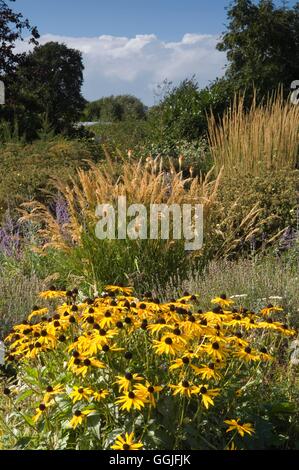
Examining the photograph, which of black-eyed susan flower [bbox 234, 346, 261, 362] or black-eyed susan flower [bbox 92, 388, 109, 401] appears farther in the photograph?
black-eyed susan flower [bbox 234, 346, 261, 362]

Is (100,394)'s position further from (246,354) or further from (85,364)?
(246,354)

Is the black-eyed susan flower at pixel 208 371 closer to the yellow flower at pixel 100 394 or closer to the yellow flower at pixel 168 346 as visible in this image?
the yellow flower at pixel 168 346

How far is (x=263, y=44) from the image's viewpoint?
897 inches

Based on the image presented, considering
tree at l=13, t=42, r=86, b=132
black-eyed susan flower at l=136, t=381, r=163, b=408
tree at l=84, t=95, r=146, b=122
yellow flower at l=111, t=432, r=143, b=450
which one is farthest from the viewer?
tree at l=84, t=95, r=146, b=122

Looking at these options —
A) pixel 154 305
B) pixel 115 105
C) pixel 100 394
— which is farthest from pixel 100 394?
pixel 115 105

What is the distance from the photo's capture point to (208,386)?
2.77 metres

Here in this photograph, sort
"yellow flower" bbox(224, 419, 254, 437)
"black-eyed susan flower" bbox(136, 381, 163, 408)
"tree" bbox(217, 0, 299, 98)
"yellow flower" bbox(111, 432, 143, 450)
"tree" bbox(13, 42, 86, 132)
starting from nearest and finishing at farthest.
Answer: "yellow flower" bbox(111, 432, 143, 450)
"black-eyed susan flower" bbox(136, 381, 163, 408)
"yellow flower" bbox(224, 419, 254, 437)
"tree" bbox(217, 0, 299, 98)
"tree" bbox(13, 42, 86, 132)

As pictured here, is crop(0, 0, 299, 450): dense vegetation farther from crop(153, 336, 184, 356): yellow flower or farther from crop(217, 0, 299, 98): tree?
crop(217, 0, 299, 98): tree

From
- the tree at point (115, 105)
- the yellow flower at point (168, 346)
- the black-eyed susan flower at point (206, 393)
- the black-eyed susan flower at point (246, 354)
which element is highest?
the tree at point (115, 105)

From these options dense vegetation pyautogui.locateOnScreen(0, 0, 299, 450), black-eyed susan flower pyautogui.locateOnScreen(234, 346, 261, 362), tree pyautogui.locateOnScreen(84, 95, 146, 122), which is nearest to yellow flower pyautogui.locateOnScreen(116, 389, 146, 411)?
dense vegetation pyautogui.locateOnScreen(0, 0, 299, 450)

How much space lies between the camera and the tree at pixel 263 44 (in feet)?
72.1

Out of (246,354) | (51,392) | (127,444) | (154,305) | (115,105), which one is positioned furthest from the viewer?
(115,105)

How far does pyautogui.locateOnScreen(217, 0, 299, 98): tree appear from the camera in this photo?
72.1ft

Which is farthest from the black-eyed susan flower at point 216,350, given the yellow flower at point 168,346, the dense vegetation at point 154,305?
the yellow flower at point 168,346
